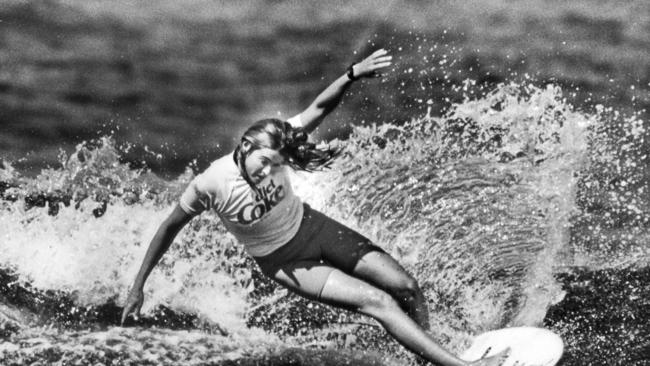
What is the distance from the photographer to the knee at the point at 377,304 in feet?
16.6

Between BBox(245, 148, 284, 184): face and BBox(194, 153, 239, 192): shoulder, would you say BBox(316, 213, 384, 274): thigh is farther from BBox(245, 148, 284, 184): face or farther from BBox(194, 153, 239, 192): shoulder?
BBox(194, 153, 239, 192): shoulder

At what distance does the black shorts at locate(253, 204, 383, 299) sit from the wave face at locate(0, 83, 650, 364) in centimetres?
79

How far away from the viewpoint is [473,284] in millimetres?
6598

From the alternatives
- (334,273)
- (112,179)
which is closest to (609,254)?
(334,273)

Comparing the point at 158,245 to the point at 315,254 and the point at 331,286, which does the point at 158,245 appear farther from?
the point at 331,286

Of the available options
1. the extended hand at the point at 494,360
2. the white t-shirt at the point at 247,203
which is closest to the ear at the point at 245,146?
the white t-shirt at the point at 247,203

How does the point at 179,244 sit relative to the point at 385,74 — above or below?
below

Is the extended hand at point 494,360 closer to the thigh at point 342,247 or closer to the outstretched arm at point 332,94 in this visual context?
the thigh at point 342,247

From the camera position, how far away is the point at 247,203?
5055mm

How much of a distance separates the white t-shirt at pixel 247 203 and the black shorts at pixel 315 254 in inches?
2.5

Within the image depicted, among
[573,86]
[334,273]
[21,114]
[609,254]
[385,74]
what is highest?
[21,114]

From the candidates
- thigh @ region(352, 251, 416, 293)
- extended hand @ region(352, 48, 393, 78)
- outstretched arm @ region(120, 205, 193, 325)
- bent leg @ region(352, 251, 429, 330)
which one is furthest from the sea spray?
outstretched arm @ region(120, 205, 193, 325)

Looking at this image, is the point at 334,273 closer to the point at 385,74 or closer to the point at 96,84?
the point at 385,74

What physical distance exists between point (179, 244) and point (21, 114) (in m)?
2.89
